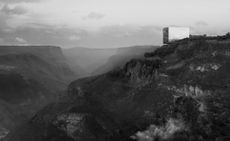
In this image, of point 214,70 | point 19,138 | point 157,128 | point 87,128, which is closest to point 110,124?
point 87,128

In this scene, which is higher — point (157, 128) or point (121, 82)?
point (121, 82)

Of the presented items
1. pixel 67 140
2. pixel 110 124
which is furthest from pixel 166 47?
pixel 67 140

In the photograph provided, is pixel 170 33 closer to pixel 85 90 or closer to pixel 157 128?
pixel 85 90

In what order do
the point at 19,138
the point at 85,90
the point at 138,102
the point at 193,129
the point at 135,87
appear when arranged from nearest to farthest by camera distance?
the point at 193,129 < the point at 138,102 < the point at 135,87 < the point at 85,90 < the point at 19,138

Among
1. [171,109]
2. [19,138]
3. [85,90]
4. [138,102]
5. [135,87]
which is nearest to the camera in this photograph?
[171,109]

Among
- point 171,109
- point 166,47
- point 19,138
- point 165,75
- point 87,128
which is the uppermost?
point 166,47

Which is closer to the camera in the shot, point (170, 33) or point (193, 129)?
point (193, 129)

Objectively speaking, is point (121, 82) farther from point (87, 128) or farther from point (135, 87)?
point (87, 128)
